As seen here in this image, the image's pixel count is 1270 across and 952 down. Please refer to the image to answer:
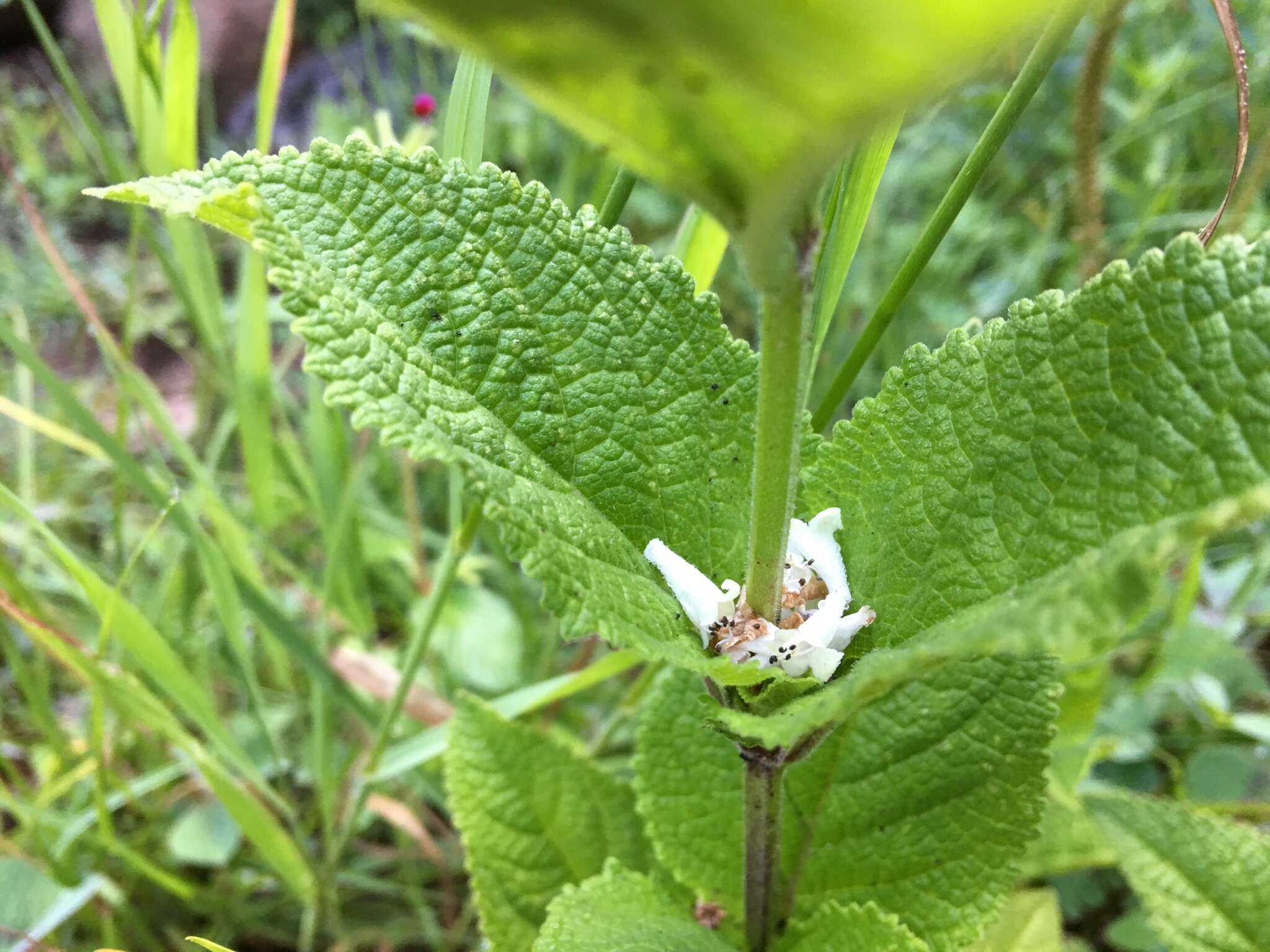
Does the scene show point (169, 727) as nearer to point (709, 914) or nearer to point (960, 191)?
point (709, 914)

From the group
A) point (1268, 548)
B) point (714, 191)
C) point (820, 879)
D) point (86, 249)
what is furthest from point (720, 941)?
point (86, 249)

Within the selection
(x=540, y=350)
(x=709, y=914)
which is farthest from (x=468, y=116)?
(x=709, y=914)

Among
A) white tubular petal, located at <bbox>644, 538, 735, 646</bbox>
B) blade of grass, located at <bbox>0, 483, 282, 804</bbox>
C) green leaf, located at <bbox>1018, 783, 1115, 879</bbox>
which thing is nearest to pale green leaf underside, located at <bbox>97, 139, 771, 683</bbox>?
white tubular petal, located at <bbox>644, 538, 735, 646</bbox>

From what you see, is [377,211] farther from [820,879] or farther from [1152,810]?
[1152,810]

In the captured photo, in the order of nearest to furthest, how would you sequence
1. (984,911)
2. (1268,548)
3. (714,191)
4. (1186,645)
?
(714,191)
(984,911)
(1186,645)
(1268,548)

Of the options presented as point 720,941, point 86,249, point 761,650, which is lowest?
point 720,941
